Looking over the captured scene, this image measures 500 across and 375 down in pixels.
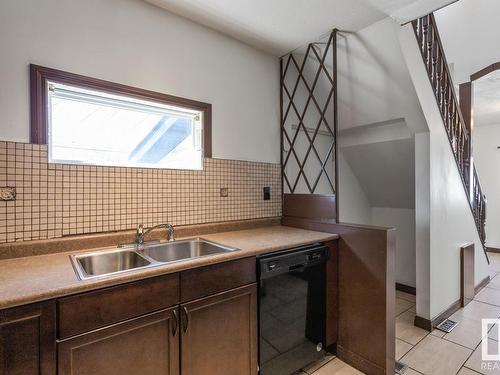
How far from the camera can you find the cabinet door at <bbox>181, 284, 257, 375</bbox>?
1.29 m

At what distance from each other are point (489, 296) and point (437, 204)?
158 centimetres

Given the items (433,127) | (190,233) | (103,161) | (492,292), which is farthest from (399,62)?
(492,292)

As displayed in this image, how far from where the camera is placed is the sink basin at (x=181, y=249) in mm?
1692

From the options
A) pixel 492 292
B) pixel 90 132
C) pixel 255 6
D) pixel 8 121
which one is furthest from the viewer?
pixel 492 292

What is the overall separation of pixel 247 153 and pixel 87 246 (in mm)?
1402

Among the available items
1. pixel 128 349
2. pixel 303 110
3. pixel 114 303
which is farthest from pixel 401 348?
pixel 303 110

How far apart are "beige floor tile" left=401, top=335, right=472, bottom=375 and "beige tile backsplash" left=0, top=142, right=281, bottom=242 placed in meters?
1.59

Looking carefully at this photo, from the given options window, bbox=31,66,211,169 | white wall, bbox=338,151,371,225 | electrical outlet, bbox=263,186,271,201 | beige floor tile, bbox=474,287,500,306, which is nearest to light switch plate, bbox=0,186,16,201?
window, bbox=31,66,211,169

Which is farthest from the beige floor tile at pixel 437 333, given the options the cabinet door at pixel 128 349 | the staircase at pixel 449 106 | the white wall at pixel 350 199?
the cabinet door at pixel 128 349

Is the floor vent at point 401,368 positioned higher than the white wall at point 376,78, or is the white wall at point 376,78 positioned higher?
the white wall at point 376,78

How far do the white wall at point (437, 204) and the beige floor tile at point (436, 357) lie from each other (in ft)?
0.85

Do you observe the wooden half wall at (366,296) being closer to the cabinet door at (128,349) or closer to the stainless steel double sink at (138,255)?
the stainless steel double sink at (138,255)

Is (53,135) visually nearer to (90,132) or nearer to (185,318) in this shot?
(90,132)

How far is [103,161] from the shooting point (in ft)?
5.72
